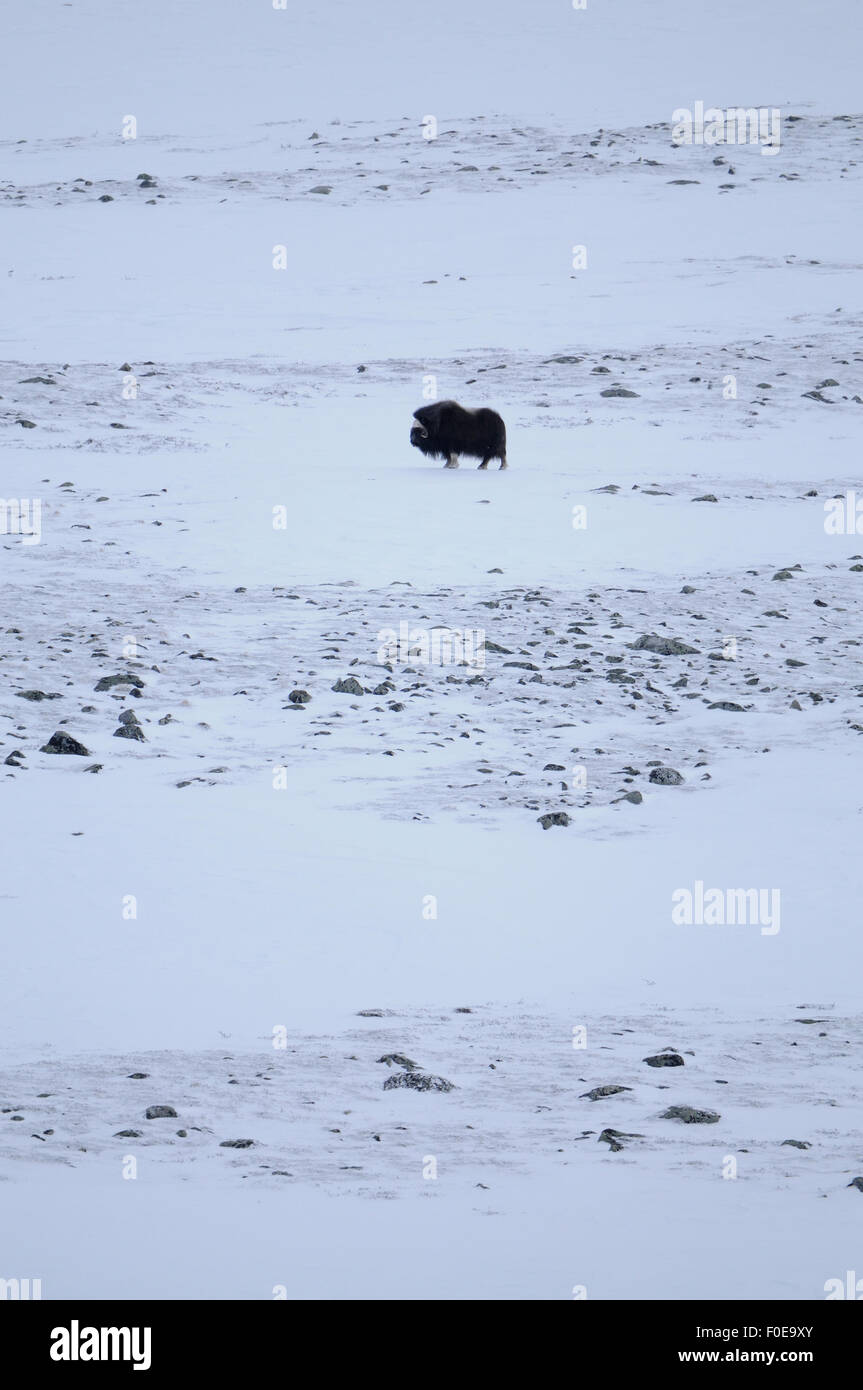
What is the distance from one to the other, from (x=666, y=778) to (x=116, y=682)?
3051 mm

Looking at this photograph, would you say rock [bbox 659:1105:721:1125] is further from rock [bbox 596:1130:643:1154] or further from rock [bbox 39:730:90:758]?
rock [bbox 39:730:90:758]

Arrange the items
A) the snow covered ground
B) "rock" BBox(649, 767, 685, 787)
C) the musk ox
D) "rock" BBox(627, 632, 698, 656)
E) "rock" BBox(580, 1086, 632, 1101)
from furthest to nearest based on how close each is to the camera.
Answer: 1. the musk ox
2. "rock" BBox(627, 632, 698, 656)
3. "rock" BBox(649, 767, 685, 787)
4. "rock" BBox(580, 1086, 632, 1101)
5. the snow covered ground

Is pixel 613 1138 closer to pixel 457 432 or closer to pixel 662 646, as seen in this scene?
pixel 662 646

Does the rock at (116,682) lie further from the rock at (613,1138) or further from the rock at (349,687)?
the rock at (613,1138)

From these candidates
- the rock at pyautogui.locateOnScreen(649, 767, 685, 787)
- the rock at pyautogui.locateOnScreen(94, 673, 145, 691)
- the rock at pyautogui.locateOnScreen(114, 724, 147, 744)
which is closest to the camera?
the rock at pyautogui.locateOnScreen(649, 767, 685, 787)

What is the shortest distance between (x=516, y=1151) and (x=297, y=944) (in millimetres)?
1796

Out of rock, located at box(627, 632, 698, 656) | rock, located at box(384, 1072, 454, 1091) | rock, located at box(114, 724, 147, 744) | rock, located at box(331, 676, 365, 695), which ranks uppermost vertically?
rock, located at box(627, 632, 698, 656)

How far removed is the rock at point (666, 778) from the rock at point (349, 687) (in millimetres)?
1887

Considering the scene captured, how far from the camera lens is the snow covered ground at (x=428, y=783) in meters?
4.48

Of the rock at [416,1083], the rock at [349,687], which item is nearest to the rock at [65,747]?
the rock at [349,687]

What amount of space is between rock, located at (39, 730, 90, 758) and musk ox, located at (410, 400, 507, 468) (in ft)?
24.3

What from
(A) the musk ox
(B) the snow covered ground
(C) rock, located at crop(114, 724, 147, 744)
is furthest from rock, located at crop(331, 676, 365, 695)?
(A) the musk ox

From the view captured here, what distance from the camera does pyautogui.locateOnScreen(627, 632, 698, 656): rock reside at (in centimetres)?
1041
